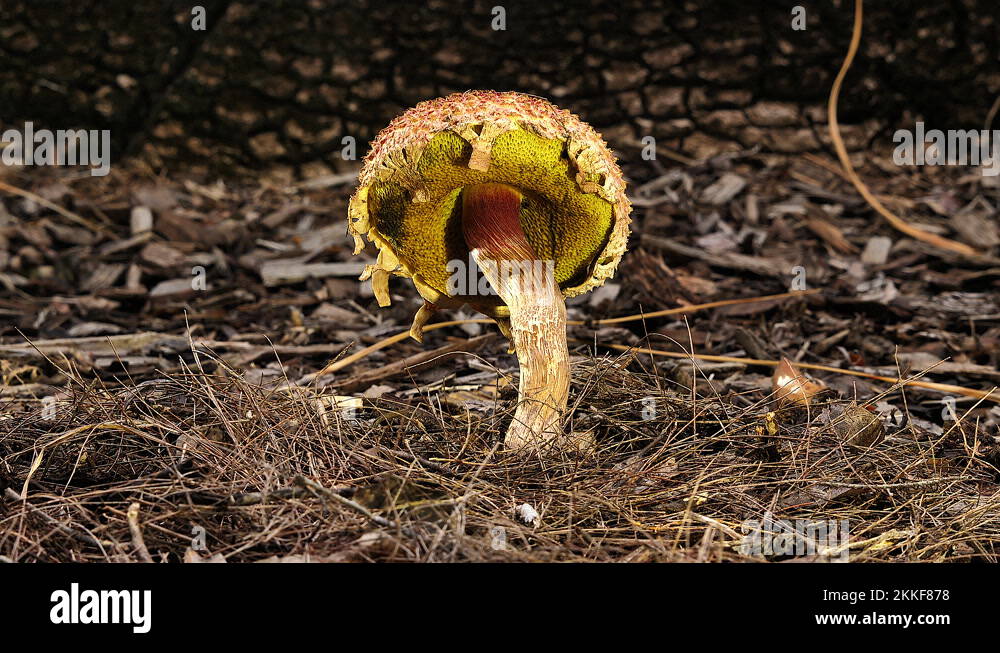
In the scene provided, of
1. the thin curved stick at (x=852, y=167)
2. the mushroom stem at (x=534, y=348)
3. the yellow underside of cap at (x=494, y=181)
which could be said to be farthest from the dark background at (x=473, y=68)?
the mushroom stem at (x=534, y=348)

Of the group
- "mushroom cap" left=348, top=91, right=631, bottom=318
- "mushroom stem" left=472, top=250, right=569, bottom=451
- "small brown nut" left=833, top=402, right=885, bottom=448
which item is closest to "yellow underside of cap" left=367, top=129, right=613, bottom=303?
"mushroom cap" left=348, top=91, right=631, bottom=318

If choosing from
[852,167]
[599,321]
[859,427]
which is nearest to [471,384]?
[599,321]

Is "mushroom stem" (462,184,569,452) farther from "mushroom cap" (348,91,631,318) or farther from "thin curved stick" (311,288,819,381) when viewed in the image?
"thin curved stick" (311,288,819,381)

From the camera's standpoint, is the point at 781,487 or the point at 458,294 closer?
the point at 781,487

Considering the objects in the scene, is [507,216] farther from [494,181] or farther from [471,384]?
[471,384]

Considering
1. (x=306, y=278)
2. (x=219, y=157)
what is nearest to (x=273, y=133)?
(x=219, y=157)

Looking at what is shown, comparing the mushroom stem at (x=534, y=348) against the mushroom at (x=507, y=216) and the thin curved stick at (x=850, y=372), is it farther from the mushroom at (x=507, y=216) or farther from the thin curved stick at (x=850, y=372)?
the thin curved stick at (x=850, y=372)
